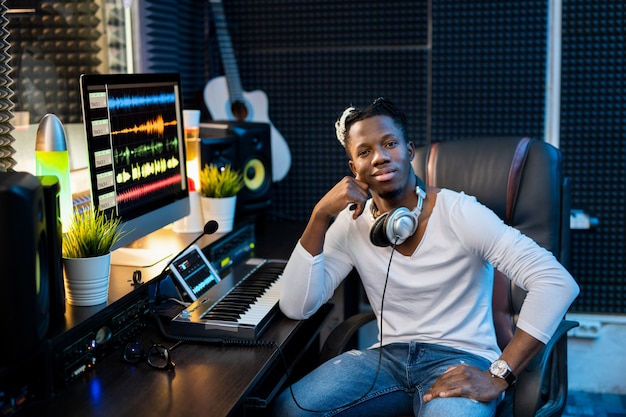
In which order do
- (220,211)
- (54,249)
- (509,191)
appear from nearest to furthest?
(54,249), (509,191), (220,211)

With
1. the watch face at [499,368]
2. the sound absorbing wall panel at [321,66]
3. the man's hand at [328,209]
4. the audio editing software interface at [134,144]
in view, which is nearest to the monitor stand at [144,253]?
the audio editing software interface at [134,144]

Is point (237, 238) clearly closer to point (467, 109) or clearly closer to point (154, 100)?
point (154, 100)

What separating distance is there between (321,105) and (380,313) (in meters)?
1.78

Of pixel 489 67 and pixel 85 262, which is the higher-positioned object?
pixel 489 67

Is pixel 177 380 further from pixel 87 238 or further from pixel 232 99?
pixel 232 99

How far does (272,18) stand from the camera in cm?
382

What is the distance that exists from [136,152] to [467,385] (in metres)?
1.17

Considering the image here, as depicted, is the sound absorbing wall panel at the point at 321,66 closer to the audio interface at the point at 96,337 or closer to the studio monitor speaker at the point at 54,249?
the audio interface at the point at 96,337

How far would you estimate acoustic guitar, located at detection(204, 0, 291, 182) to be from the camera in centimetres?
375

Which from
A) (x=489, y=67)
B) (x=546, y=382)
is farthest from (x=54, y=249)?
(x=489, y=67)

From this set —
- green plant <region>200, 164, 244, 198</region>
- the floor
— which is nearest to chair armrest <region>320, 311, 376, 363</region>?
green plant <region>200, 164, 244, 198</region>

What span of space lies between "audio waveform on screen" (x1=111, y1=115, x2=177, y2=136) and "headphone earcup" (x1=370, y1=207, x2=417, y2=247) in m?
0.78

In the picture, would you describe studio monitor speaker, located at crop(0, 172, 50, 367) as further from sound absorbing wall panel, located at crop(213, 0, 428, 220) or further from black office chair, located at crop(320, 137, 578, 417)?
sound absorbing wall panel, located at crop(213, 0, 428, 220)

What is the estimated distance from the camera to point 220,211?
287 cm
